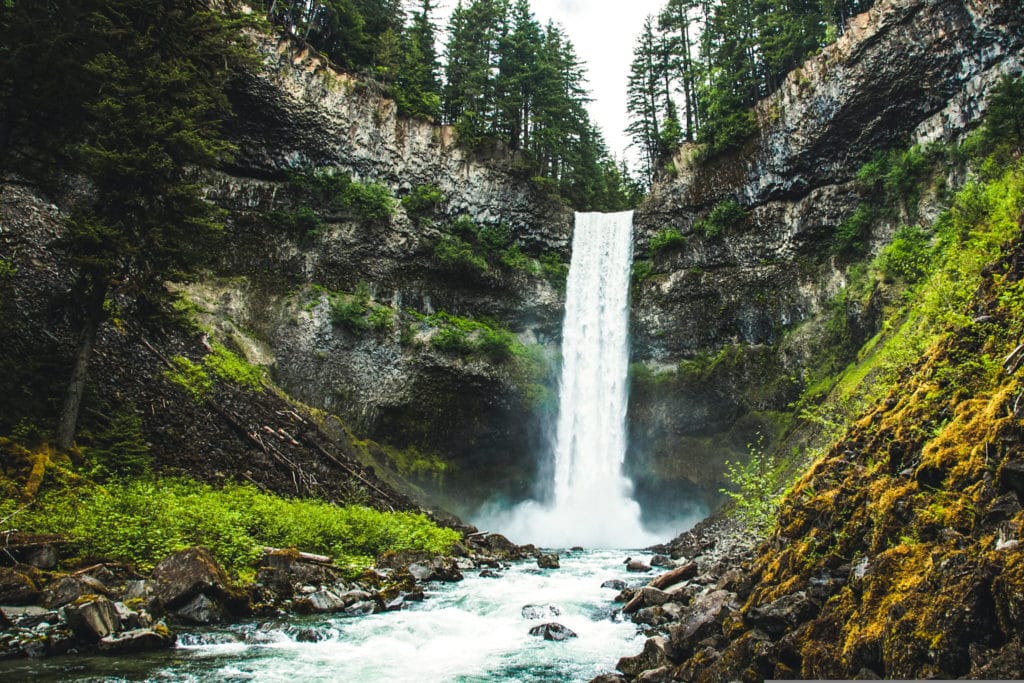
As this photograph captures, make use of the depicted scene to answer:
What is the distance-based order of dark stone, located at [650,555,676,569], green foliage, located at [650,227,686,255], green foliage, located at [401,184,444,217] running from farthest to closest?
green foliage, located at [650,227,686,255] → green foliage, located at [401,184,444,217] → dark stone, located at [650,555,676,569]

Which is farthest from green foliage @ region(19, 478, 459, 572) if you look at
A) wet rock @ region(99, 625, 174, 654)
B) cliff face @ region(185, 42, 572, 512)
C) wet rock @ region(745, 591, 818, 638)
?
cliff face @ region(185, 42, 572, 512)

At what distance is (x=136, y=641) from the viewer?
6.06 metres

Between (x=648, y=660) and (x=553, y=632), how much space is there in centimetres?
244

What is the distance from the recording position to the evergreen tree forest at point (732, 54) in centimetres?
2842

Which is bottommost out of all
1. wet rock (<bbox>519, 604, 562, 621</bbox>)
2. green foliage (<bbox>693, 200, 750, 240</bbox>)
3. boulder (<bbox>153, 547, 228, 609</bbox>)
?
wet rock (<bbox>519, 604, 562, 621</bbox>)

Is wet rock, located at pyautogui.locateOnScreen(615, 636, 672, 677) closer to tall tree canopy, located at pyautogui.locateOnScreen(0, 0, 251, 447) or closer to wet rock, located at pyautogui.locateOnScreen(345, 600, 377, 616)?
Answer: wet rock, located at pyautogui.locateOnScreen(345, 600, 377, 616)

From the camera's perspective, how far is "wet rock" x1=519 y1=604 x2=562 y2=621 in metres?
9.22

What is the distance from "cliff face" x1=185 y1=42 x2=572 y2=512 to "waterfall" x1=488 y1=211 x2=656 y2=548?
1.35m

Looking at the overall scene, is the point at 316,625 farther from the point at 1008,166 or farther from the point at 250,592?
the point at 1008,166

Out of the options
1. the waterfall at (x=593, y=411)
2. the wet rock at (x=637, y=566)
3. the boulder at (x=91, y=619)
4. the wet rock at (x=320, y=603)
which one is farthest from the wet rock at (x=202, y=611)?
the waterfall at (x=593, y=411)

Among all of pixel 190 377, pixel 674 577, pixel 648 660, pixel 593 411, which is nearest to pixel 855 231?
pixel 593 411

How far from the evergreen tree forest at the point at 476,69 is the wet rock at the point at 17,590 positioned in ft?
87.0

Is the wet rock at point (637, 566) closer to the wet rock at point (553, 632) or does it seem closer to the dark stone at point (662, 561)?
the dark stone at point (662, 561)

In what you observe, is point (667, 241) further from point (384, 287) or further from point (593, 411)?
point (384, 287)
